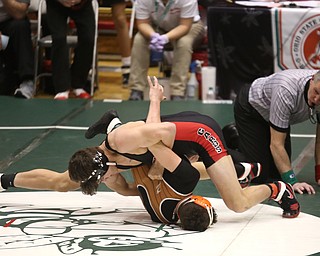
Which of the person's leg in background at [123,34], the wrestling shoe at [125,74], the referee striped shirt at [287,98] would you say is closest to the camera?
the referee striped shirt at [287,98]

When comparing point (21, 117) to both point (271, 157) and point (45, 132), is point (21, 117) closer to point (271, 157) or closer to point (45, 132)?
point (45, 132)

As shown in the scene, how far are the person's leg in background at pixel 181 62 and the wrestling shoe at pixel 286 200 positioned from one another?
3.48 meters

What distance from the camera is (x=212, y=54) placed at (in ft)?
28.7

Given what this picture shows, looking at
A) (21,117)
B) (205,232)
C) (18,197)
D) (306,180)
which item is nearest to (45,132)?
(21,117)

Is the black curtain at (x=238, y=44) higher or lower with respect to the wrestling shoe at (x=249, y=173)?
higher

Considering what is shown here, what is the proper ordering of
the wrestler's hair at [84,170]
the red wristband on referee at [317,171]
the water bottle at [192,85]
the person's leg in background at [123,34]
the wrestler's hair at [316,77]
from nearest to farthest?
the wrestler's hair at [84,170] < the wrestler's hair at [316,77] < the red wristband on referee at [317,171] < the water bottle at [192,85] < the person's leg in background at [123,34]

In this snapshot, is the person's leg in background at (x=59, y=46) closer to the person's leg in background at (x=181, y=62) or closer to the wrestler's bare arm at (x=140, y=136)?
the person's leg in background at (x=181, y=62)

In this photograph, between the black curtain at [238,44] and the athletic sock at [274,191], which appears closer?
the athletic sock at [274,191]

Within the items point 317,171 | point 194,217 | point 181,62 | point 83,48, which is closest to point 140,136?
point 194,217

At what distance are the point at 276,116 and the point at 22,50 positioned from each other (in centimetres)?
A: 382

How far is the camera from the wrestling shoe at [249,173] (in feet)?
18.7

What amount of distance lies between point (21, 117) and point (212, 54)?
1.95 m

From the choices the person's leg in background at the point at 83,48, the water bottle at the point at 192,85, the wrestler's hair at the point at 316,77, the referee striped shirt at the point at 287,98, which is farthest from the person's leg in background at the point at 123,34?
the wrestler's hair at the point at 316,77

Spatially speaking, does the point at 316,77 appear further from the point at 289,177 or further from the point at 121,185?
the point at 121,185
